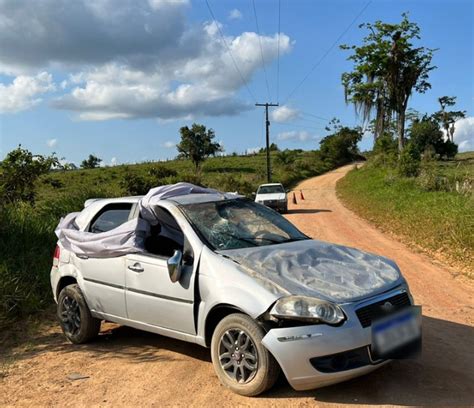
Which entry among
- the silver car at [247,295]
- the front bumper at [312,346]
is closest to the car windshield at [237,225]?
the silver car at [247,295]

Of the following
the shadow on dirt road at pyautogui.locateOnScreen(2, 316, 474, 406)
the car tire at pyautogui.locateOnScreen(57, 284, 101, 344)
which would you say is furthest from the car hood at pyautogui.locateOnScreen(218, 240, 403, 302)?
the car tire at pyautogui.locateOnScreen(57, 284, 101, 344)

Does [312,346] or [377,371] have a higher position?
[312,346]

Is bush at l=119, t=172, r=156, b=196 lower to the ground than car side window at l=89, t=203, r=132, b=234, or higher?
higher

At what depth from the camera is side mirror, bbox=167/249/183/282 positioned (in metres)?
4.57

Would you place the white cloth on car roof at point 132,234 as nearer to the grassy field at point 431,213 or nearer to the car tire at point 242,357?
the car tire at point 242,357

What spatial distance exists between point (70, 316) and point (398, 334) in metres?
Answer: 3.82

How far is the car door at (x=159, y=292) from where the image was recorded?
15.1 ft

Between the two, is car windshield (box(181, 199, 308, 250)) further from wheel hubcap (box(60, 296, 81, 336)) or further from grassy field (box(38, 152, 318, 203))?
grassy field (box(38, 152, 318, 203))

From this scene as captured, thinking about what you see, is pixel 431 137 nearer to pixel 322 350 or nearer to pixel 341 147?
pixel 341 147

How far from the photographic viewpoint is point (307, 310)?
12.5ft

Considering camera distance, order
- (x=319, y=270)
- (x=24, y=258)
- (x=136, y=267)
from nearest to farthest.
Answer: (x=319, y=270) → (x=136, y=267) → (x=24, y=258)

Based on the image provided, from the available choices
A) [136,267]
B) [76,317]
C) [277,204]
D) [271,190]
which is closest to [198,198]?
[136,267]

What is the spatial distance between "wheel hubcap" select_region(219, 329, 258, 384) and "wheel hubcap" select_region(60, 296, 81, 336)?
7.69 feet

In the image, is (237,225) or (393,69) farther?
(393,69)
